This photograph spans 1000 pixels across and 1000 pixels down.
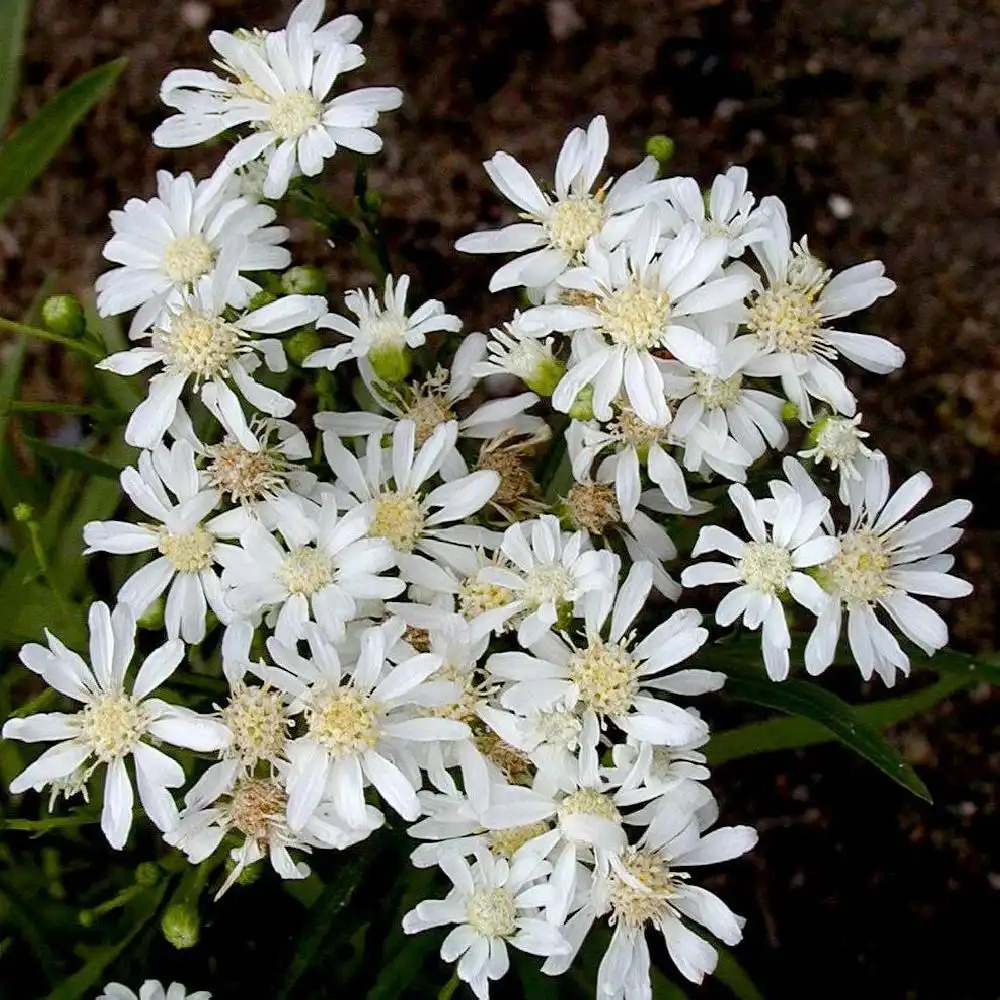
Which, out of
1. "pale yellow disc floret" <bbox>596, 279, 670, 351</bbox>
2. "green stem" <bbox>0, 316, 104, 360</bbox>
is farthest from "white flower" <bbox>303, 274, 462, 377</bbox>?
"green stem" <bbox>0, 316, 104, 360</bbox>

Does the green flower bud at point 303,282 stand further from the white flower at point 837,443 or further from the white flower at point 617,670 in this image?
the white flower at point 837,443

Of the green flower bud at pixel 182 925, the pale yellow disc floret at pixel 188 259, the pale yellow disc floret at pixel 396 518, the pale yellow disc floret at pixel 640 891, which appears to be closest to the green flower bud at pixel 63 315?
the pale yellow disc floret at pixel 188 259

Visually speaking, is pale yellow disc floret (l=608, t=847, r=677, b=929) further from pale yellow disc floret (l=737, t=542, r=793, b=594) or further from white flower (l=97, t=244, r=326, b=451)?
white flower (l=97, t=244, r=326, b=451)

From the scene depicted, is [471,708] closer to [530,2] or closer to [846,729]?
[846,729]

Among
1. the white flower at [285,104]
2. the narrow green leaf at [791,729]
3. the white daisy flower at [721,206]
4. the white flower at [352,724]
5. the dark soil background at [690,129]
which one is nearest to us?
the white flower at [352,724]

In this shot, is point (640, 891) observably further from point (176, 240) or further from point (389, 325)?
point (176, 240)

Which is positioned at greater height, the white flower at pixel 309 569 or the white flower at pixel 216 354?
the white flower at pixel 216 354

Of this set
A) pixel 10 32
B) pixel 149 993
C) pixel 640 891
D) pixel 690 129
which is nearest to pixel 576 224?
pixel 640 891

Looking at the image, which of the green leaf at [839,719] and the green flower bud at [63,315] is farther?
the green flower bud at [63,315]
